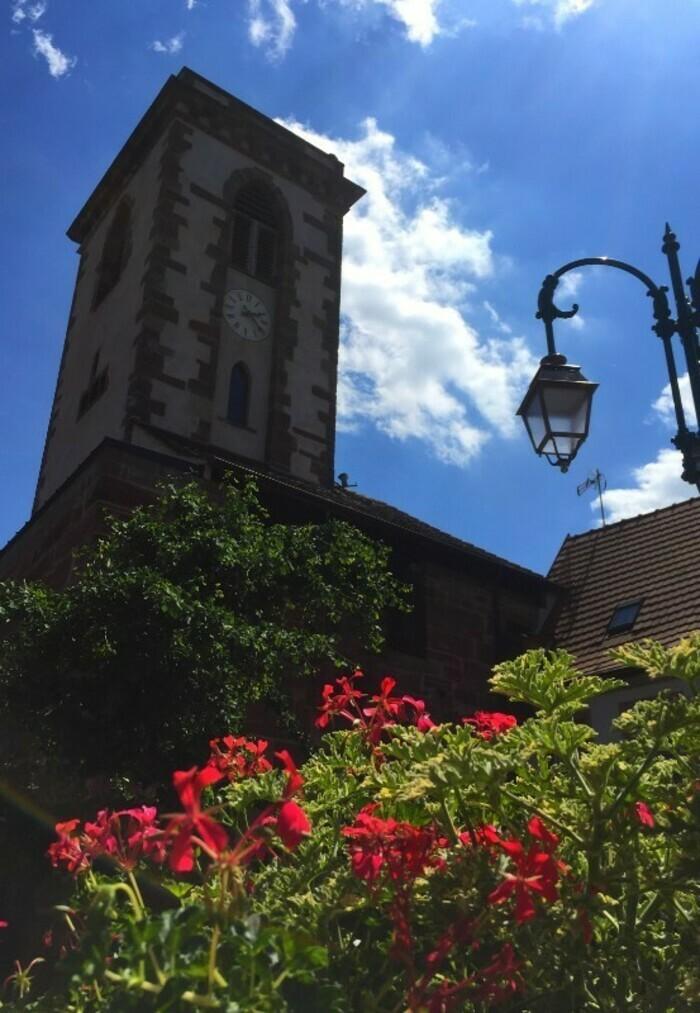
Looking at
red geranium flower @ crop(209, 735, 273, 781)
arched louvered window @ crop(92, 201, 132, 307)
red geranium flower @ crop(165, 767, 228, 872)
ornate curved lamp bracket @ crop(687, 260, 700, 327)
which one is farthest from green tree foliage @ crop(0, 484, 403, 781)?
arched louvered window @ crop(92, 201, 132, 307)

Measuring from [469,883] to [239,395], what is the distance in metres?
12.9

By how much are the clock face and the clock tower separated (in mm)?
25

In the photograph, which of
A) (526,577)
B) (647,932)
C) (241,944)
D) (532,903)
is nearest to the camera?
(241,944)

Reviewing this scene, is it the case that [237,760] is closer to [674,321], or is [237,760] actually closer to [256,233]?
[674,321]

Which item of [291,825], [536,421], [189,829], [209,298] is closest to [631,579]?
[209,298]

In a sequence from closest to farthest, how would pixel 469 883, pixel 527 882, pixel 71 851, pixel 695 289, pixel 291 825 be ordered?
1. pixel 291 825
2. pixel 527 882
3. pixel 469 883
4. pixel 71 851
5. pixel 695 289

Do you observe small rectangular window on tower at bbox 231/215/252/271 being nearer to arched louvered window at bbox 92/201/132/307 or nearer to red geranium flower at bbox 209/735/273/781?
arched louvered window at bbox 92/201/132/307

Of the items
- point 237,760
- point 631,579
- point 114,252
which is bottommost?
point 237,760

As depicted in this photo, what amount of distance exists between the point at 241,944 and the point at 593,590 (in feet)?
45.6

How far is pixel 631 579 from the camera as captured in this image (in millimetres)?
14000

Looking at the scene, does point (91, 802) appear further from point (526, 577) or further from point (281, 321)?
point (281, 321)

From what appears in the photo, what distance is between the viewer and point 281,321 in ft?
50.0

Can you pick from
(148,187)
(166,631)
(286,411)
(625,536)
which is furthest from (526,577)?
(148,187)

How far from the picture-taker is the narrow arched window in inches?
551
